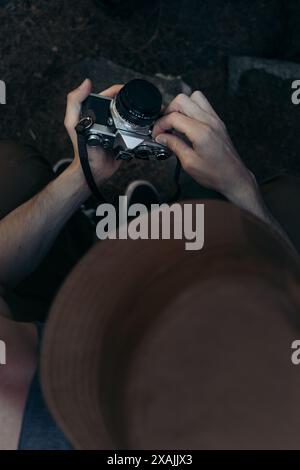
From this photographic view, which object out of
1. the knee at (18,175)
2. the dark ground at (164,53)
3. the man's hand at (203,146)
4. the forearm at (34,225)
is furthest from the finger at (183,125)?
the dark ground at (164,53)

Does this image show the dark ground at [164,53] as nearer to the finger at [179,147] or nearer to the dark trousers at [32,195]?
the dark trousers at [32,195]

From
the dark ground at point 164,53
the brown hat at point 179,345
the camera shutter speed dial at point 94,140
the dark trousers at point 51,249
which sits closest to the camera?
the brown hat at point 179,345

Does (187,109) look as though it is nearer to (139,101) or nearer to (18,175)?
(139,101)

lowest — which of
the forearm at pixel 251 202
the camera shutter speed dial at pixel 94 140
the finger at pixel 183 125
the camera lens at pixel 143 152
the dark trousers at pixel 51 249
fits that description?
the dark trousers at pixel 51 249

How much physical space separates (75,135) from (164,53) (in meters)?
0.71

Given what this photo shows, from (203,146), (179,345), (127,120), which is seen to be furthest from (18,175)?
(179,345)

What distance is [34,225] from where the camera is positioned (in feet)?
3.93

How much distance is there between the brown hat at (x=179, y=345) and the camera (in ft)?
2.04

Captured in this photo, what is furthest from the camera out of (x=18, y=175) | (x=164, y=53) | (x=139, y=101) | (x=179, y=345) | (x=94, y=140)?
(x=164, y=53)

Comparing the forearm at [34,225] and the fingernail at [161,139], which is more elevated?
the fingernail at [161,139]

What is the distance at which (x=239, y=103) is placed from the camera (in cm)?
172

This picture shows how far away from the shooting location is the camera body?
1032 millimetres

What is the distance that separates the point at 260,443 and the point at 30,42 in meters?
1.45

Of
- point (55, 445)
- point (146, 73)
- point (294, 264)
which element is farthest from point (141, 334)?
point (146, 73)
